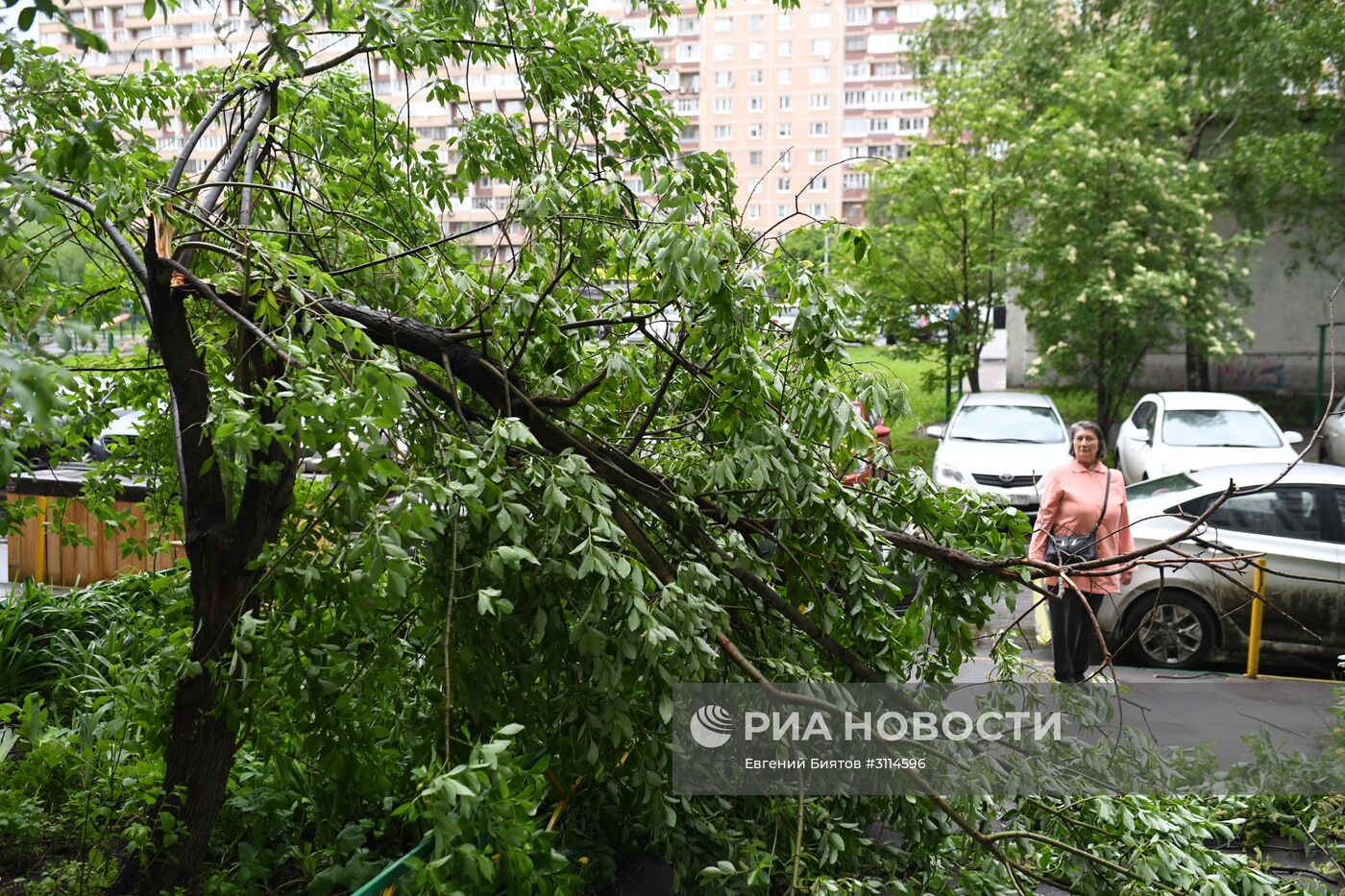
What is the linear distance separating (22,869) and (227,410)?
101 inches

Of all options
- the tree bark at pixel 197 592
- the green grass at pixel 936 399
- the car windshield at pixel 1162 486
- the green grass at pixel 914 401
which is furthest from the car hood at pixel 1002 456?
the tree bark at pixel 197 592

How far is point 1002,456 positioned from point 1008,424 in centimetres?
119

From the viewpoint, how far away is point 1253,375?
24.5 metres

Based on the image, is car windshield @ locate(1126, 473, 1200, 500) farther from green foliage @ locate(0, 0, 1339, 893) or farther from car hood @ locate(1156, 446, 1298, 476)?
green foliage @ locate(0, 0, 1339, 893)

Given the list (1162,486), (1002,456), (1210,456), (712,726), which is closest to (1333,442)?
(1210,456)

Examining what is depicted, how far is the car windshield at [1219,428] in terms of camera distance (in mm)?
14172

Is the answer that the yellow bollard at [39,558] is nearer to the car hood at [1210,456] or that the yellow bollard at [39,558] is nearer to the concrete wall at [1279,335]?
the car hood at [1210,456]

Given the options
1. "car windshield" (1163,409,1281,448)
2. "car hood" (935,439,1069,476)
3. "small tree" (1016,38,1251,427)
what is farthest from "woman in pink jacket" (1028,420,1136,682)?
"small tree" (1016,38,1251,427)

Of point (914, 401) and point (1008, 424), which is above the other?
point (1008, 424)

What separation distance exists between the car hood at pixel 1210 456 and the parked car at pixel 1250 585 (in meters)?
4.67

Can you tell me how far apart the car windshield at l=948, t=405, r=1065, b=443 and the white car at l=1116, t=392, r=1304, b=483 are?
1154 mm

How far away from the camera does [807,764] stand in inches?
159

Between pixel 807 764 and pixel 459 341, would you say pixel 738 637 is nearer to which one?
pixel 807 764

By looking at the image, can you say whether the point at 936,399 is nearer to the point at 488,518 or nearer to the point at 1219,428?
the point at 1219,428
